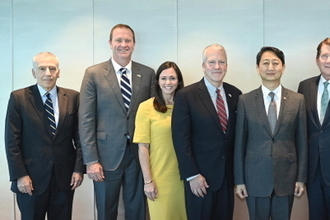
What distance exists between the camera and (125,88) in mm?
3135

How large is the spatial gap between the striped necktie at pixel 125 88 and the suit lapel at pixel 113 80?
0.04 metres

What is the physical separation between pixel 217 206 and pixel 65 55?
2.35 metres

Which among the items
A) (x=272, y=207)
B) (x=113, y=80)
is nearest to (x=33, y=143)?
(x=113, y=80)

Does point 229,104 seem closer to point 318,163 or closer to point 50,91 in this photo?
point 318,163

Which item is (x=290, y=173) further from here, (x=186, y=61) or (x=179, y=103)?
(x=186, y=61)

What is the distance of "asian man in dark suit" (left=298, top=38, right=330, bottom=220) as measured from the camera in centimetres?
281

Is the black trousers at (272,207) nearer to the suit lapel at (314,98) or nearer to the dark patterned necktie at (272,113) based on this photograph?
the dark patterned necktie at (272,113)

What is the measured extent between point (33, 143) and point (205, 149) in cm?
140

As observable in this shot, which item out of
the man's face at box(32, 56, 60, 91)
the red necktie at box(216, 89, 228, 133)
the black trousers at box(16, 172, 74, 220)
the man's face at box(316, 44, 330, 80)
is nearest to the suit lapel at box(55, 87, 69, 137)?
the man's face at box(32, 56, 60, 91)

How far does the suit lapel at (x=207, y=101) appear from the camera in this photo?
266 centimetres

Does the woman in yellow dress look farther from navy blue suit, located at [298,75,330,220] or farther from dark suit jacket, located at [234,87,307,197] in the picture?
navy blue suit, located at [298,75,330,220]

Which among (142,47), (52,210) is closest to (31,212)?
(52,210)

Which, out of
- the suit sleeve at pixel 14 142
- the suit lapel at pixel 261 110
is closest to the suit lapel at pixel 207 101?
the suit lapel at pixel 261 110

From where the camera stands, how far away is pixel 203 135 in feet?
8.76
